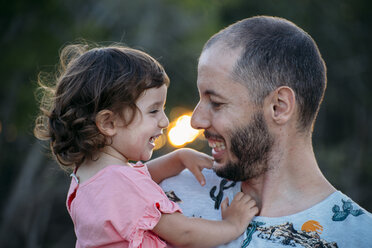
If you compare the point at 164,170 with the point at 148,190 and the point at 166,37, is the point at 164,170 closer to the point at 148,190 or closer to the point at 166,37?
the point at 148,190

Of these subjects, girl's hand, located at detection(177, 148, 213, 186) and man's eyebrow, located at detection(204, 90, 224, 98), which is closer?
man's eyebrow, located at detection(204, 90, 224, 98)

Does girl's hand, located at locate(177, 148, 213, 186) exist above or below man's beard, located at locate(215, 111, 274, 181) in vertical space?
below

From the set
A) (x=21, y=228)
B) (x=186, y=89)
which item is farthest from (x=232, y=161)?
(x=186, y=89)

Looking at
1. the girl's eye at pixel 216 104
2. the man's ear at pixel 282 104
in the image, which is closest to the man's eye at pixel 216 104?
the girl's eye at pixel 216 104

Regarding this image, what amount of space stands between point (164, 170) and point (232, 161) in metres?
0.50

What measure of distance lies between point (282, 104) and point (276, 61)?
23 centimetres

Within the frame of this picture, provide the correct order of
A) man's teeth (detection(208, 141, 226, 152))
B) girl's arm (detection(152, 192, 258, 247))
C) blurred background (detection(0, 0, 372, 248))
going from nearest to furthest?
girl's arm (detection(152, 192, 258, 247)) → man's teeth (detection(208, 141, 226, 152)) → blurred background (detection(0, 0, 372, 248))

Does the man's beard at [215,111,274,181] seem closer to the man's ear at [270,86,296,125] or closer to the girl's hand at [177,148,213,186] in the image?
the man's ear at [270,86,296,125]

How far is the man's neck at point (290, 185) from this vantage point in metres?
2.19

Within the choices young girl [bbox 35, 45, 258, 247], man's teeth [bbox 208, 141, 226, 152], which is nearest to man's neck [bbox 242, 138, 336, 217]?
young girl [bbox 35, 45, 258, 247]

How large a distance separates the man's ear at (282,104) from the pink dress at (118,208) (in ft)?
2.39

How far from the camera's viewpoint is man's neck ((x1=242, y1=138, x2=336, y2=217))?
7.19 feet

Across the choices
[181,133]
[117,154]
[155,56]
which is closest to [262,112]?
[117,154]

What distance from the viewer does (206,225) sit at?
6.98 ft
